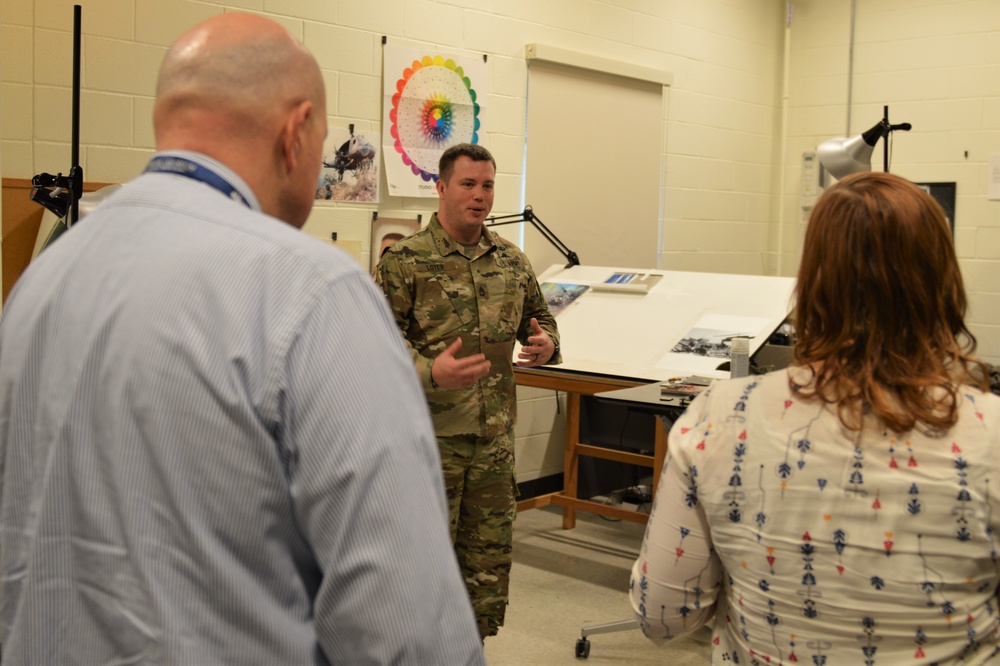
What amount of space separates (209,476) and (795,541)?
2.53 ft

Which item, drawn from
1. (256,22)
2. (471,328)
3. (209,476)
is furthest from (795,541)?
(471,328)

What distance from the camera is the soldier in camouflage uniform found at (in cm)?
308

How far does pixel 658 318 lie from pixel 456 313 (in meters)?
1.61

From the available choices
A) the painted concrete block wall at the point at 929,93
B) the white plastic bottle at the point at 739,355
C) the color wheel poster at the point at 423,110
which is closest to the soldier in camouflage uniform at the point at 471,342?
the white plastic bottle at the point at 739,355

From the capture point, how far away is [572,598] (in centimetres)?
393

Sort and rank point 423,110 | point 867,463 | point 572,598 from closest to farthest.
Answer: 1. point 867,463
2. point 572,598
3. point 423,110

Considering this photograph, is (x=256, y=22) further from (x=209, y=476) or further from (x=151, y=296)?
(x=209, y=476)

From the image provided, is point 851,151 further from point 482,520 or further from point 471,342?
point 482,520

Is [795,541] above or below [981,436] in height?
below

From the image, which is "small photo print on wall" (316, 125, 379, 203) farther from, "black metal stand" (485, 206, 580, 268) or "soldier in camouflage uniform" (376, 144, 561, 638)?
"soldier in camouflage uniform" (376, 144, 561, 638)

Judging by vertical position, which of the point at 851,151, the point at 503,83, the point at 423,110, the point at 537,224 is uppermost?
the point at 503,83

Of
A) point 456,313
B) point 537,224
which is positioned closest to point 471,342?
point 456,313

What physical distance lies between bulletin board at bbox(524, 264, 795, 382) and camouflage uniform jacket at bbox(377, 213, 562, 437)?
0.97 meters

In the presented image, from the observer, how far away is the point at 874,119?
6453 millimetres
